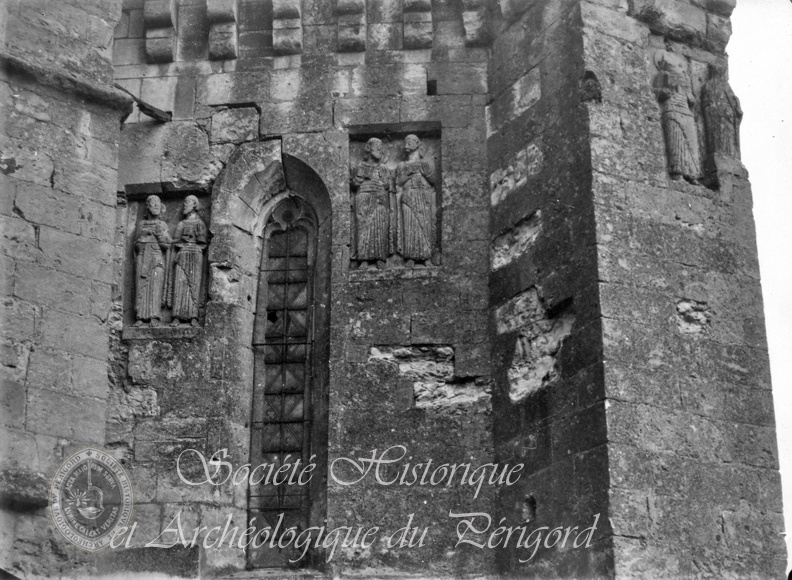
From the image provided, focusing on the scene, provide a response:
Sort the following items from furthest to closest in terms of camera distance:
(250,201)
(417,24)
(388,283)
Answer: (417,24) < (250,201) < (388,283)

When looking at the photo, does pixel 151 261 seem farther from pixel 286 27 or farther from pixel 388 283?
pixel 286 27

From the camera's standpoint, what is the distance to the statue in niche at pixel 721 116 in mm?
12156

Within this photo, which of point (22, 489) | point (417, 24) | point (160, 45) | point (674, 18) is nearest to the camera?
point (22, 489)

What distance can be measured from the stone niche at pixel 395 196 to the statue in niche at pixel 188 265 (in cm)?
125

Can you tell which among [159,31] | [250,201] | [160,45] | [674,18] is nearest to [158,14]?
[159,31]

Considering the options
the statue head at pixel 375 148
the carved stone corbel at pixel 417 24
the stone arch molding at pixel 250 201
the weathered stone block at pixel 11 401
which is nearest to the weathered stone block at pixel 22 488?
the weathered stone block at pixel 11 401

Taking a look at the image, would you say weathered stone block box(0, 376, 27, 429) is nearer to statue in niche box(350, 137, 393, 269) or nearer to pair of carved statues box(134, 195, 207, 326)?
pair of carved statues box(134, 195, 207, 326)

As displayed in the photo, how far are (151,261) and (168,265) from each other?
0.14 metres

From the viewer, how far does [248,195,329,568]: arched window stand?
39.7ft

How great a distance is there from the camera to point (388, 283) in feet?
40.6

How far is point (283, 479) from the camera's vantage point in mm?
12211

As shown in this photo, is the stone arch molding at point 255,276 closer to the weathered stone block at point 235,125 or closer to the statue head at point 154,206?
the weathered stone block at point 235,125

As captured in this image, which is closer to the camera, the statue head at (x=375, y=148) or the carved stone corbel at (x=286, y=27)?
the statue head at (x=375, y=148)

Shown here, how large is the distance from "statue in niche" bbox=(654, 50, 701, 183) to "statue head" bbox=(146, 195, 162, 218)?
4109 millimetres
